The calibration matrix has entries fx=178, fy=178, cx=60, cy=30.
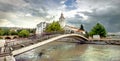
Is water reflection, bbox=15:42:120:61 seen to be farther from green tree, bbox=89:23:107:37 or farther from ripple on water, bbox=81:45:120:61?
green tree, bbox=89:23:107:37

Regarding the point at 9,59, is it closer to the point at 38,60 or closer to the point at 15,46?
the point at 15,46

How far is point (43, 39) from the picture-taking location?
9664mm

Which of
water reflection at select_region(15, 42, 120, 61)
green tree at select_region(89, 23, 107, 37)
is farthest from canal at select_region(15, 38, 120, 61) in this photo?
green tree at select_region(89, 23, 107, 37)

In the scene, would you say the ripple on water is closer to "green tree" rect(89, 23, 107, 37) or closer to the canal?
the canal

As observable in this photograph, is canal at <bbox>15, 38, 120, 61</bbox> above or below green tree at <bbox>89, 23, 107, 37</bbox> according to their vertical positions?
below

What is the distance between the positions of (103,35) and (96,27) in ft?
4.81

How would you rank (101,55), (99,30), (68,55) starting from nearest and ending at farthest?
1. (68,55)
2. (101,55)
3. (99,30)

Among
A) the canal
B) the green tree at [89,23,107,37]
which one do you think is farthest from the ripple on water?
the green tree at [89,23,107,37]

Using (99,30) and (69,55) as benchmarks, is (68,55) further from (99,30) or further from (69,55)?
(99,30)

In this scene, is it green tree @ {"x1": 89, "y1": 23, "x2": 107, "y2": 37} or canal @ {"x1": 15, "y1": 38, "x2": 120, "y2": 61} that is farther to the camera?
green tree @ {"x1": 89, "y1": 23, "x2": 107, "y2": 37}

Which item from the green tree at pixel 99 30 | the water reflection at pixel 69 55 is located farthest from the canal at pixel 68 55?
the green tree at pixel 99 30

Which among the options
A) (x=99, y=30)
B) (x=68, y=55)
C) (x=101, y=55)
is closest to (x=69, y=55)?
(x=68, y=55)

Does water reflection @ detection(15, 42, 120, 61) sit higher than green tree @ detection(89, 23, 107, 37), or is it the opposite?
green tree @ detection(89, 23, 107, 37)

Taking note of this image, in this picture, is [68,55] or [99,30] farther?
[99,30]
